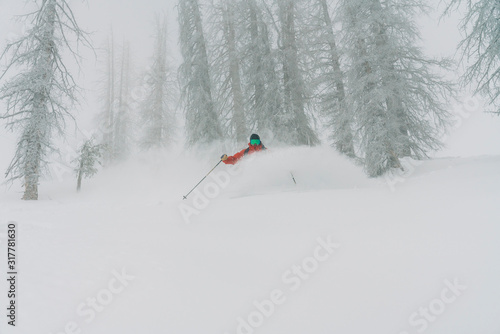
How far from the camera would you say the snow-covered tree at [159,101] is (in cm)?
2133

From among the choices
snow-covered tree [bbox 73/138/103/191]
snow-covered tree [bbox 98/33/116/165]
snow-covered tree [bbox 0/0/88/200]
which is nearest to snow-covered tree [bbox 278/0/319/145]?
snow-covered tree [bbox 0/0/88/200]

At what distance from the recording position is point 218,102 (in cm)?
1524

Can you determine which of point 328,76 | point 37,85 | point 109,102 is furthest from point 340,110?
point 109,102

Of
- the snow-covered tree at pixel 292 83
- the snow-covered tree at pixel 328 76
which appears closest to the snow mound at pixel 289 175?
the snow-covered tree at pixel 328 76

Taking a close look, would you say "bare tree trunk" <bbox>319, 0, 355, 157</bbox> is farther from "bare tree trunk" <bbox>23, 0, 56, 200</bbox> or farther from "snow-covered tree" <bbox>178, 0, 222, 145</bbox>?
"bare tree trunk" <bbox>23, 0, 56, 200</bbox>

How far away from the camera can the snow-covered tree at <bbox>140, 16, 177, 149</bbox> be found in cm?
2133

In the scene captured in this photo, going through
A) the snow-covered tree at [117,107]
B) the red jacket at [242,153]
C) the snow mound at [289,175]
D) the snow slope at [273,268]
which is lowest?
the snow slope at [273,268]

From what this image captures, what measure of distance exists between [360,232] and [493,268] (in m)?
1.44

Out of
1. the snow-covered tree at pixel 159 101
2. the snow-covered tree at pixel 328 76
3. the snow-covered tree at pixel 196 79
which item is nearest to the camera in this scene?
the snow-covered tree at pixel 328 76

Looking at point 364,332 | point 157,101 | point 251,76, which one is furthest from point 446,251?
point 157,101

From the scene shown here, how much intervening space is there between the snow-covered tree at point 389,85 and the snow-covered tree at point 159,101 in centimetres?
1547

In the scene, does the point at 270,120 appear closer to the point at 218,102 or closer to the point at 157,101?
the point at 218,102

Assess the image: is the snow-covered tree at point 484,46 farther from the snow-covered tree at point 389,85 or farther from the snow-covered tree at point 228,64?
the snow-covered tree at point 228,64

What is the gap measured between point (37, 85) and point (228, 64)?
28.4 feet
